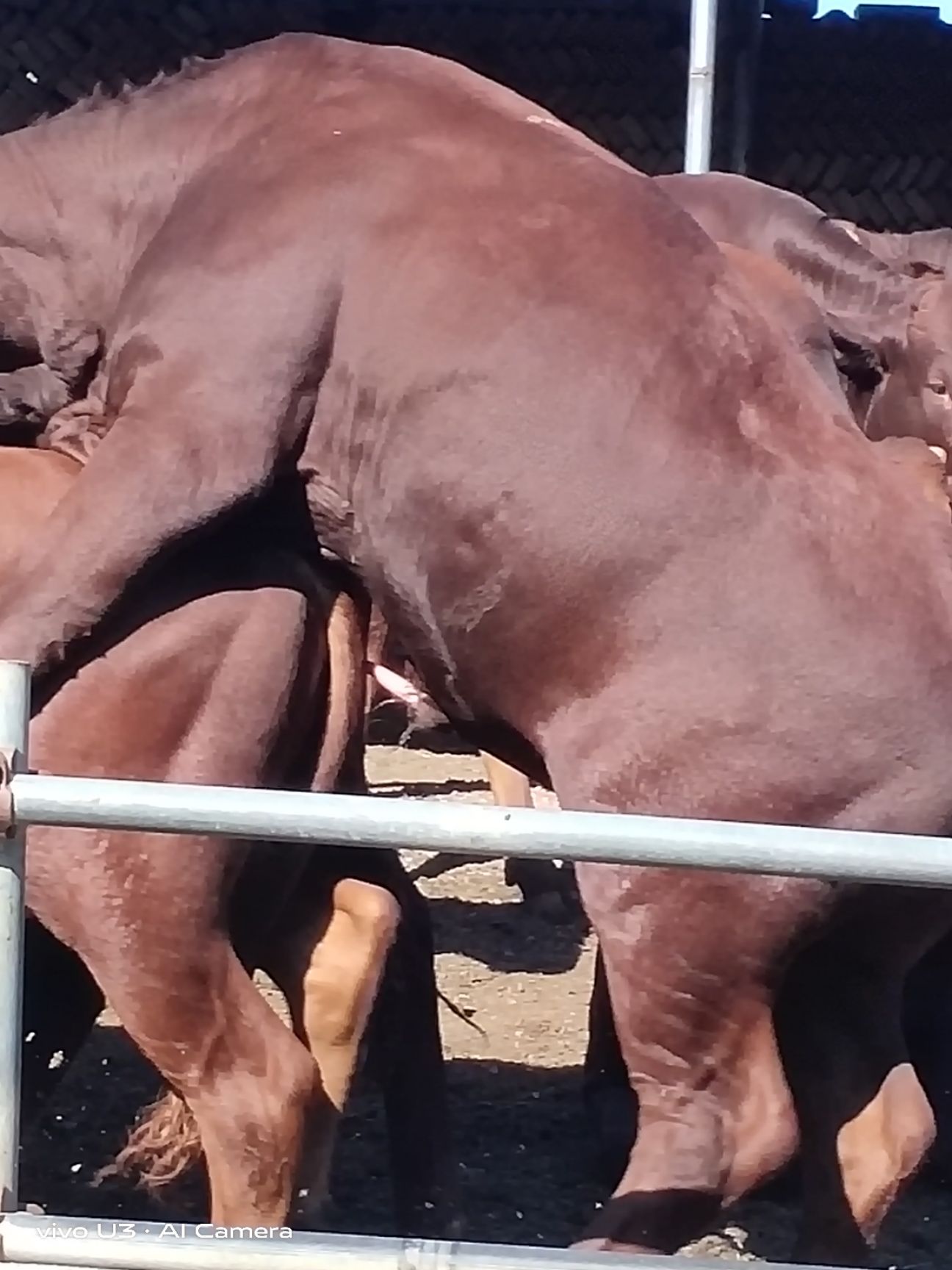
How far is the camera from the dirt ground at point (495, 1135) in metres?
2.93

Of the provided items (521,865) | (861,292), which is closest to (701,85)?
(861,292)

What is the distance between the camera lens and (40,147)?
259cm

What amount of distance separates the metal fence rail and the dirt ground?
131 centimetres

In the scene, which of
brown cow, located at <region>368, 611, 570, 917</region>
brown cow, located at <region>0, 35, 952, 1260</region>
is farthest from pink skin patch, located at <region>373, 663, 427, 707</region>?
brown cow, located at <region>0, 35, 952, 1260</region>

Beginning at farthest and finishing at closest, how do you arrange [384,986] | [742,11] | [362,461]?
1. [742,11]
2. [384,986]
3. [362,461]

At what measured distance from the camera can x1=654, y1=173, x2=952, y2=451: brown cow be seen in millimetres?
2787

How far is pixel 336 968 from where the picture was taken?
2.59 metres

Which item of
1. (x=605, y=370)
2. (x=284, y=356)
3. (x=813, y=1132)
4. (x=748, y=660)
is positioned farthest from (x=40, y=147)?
(x=813, y=1132)

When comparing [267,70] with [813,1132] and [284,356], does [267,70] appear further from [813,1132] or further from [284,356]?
[813,1132]

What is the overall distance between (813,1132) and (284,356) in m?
1.09

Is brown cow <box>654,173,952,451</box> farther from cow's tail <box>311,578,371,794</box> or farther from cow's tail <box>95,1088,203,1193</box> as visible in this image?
cow's tail <box>95,1088,203,1193</box>

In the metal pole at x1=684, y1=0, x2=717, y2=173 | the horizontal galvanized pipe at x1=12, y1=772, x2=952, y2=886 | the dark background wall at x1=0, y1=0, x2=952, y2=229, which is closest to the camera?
the horizontal galvanized pipe at x1=12, y1=772, x2=952, y2=886

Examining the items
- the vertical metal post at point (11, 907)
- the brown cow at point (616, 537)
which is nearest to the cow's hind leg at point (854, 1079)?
the brown cow at point (616, 537)

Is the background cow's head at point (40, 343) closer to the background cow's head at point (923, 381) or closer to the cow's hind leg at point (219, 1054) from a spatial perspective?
the cow's hind leg at point (219, 1054)
